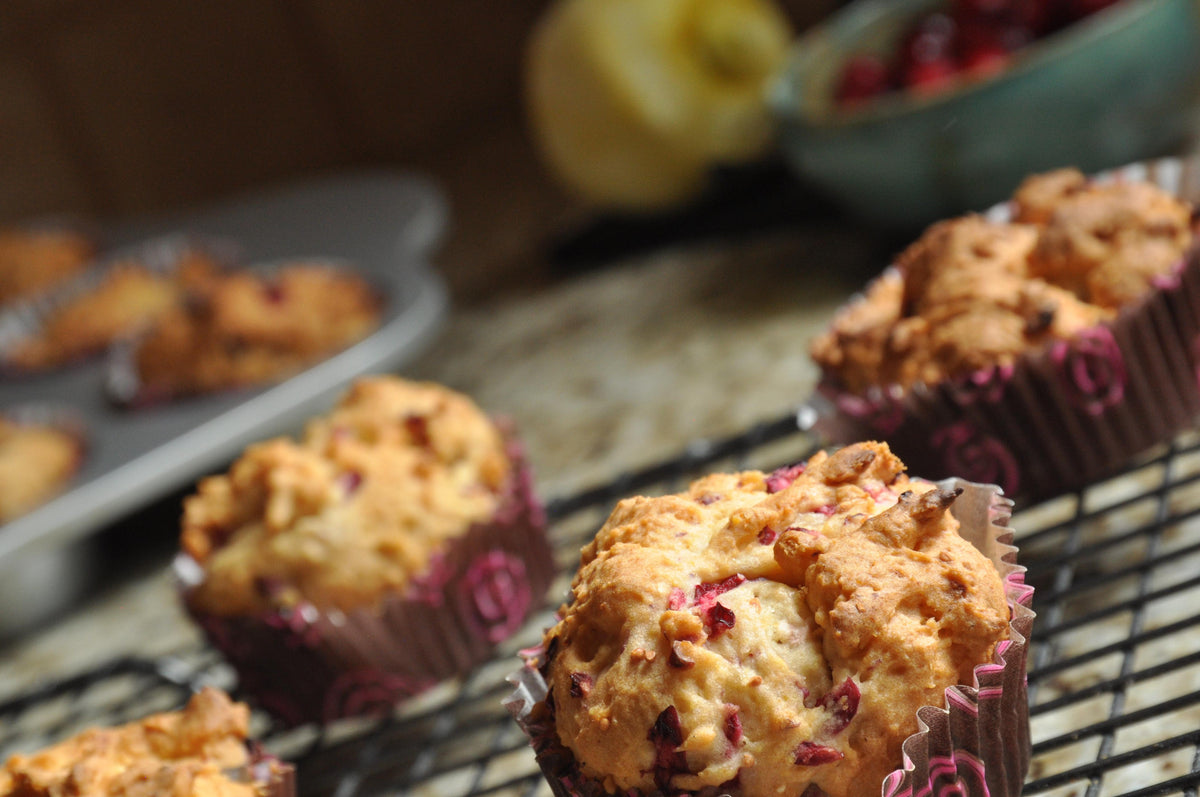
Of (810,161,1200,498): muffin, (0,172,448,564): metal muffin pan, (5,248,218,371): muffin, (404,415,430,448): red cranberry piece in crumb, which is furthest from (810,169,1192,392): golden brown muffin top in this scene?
(5,248,218,371): muffin

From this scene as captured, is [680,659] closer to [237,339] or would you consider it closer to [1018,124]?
[1018,124]

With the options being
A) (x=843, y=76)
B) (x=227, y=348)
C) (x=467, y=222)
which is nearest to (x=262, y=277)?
(x=227, y=348)

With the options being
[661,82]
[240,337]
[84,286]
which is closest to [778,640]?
[240,337]

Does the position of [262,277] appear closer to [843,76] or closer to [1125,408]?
[843,76]

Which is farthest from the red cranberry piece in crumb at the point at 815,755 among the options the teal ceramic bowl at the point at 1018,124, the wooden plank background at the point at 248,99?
the wooden plank background at the point at 248,99

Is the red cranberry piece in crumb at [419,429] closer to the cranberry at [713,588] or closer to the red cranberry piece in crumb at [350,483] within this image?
the red cranberry piece in crumb at [350,483]

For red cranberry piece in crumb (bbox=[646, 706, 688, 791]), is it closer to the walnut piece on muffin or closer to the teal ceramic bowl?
the teal ceramic bowl
